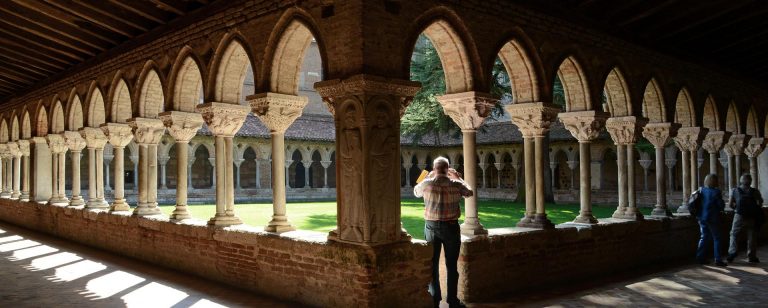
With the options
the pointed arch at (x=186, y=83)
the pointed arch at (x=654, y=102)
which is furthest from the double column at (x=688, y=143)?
the pointed arch at (x=186, y=83)

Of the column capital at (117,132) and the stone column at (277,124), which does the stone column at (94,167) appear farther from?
the stone column at (277,124)

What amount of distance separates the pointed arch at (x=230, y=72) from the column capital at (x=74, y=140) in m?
6.16

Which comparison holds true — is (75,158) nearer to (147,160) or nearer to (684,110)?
(147,160)

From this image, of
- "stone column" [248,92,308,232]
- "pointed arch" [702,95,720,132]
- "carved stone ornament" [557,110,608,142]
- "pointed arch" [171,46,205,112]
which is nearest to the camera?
"stone column" [248,92,308,232]

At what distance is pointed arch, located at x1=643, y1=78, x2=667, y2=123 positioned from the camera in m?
9.68

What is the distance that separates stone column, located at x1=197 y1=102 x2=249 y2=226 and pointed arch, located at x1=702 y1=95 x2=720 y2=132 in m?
8.37

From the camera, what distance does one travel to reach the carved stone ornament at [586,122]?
325 inches

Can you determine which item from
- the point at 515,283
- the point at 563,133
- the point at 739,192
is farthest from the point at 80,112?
the point at 563,133

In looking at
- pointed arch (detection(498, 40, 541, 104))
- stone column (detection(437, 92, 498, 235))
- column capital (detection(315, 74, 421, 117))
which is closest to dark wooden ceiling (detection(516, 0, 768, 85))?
pointed arch (detection(498, 40, 541, 104))

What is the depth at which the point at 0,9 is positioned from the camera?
8.63 meters

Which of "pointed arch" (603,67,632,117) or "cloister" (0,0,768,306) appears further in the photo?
"pointed arch" (603,67,632,117)

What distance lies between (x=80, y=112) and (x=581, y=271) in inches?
403

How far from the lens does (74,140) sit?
41.5 ft

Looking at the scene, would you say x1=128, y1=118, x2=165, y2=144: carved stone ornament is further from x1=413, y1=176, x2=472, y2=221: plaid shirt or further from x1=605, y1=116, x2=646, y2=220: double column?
x1=605, y1=116, x2=646, y2=220: double column
